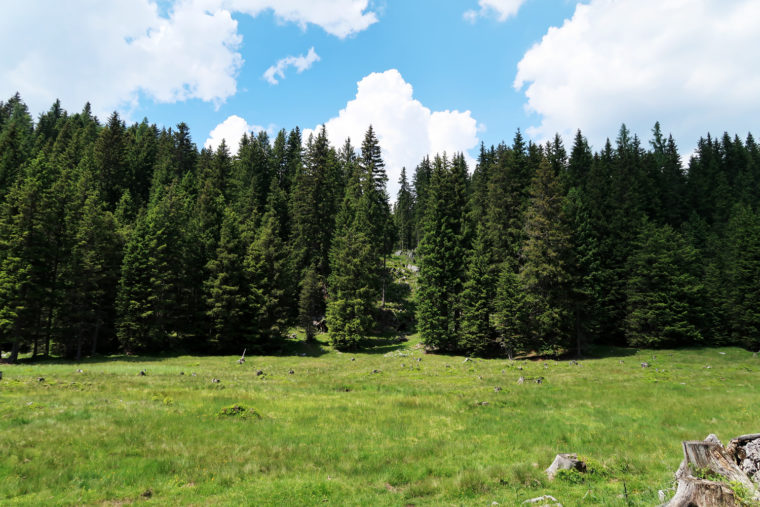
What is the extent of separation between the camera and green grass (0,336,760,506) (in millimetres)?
9305

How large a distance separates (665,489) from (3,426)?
66.5ft

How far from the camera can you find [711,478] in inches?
277

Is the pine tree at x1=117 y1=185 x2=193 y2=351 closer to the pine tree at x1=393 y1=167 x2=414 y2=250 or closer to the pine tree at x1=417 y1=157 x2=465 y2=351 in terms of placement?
the pine tree at x1=417 y1=157 x2=465 y2=351

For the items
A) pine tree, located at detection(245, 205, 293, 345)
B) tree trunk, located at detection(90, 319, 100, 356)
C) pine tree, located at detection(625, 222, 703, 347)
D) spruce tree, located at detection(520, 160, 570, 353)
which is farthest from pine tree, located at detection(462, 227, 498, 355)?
tree trunk, located at detection(90, 319, 100, 356)

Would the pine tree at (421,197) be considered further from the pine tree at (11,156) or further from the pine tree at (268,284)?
the pine tree at (11,156)

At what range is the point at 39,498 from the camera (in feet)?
28.0

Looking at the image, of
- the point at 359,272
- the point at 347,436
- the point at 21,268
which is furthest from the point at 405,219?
the point at 347,436

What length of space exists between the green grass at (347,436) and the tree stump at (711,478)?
4.28 feet

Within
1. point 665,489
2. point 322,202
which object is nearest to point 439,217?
point 322,202

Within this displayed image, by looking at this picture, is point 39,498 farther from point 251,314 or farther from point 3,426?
point 251,314

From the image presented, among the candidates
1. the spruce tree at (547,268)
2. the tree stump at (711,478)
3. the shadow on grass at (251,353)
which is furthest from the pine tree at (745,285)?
the tree stump at (711,478)

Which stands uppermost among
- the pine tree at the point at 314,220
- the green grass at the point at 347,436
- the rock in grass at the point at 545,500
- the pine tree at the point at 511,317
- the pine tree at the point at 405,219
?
the pine tree at the point at 405,219

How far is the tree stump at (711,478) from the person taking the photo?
5.55 meters

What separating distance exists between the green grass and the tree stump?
51.4 inches
